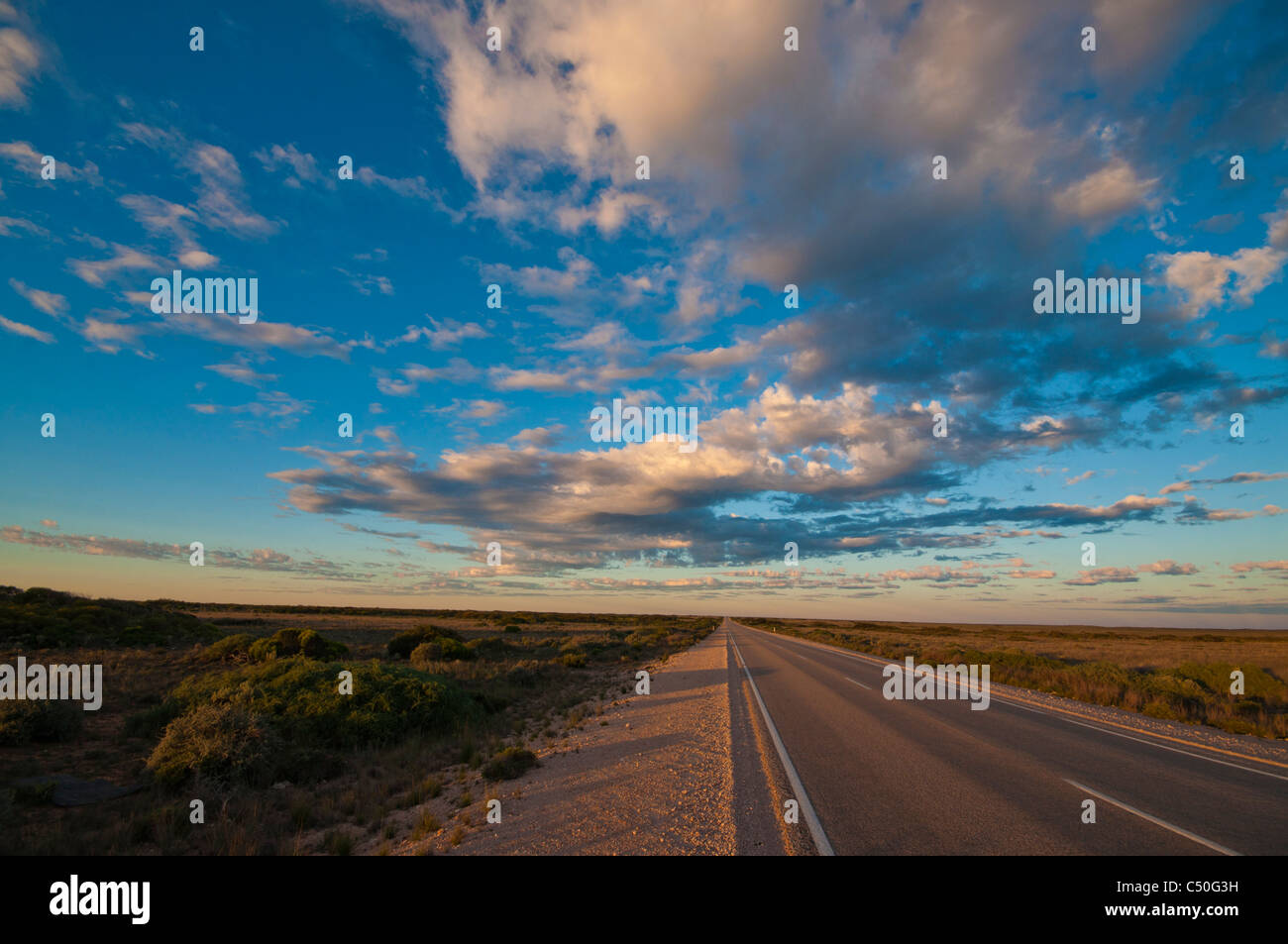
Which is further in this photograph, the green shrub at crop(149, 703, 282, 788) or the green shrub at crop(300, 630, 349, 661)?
the green shrub at crop(300, 630, 349, 661)

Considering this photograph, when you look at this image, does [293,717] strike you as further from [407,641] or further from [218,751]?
[407,641]

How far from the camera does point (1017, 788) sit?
293 inches

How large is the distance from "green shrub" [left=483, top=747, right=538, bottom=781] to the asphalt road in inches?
178

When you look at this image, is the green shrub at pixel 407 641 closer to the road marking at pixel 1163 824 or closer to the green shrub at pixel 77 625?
the green shrub at pixel 77 625

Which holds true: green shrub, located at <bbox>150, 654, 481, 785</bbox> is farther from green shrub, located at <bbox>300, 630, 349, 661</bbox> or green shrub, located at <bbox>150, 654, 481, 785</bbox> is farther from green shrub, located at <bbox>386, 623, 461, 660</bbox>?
green shrub, located at <bbox>386, 623, 461, 660</bbox>

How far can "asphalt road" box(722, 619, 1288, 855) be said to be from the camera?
5594mm

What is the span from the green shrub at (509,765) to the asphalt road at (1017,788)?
4.53 m

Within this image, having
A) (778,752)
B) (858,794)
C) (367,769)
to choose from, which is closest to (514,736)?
(367,769)

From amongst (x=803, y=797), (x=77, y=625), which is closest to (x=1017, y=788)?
(x=803, y=797)

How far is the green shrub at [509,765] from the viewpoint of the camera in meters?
9.71

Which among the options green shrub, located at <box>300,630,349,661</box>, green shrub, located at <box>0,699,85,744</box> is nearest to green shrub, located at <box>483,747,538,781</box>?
green shrub, located at <box>0,699,85,744</box>

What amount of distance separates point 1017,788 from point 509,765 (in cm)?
804
